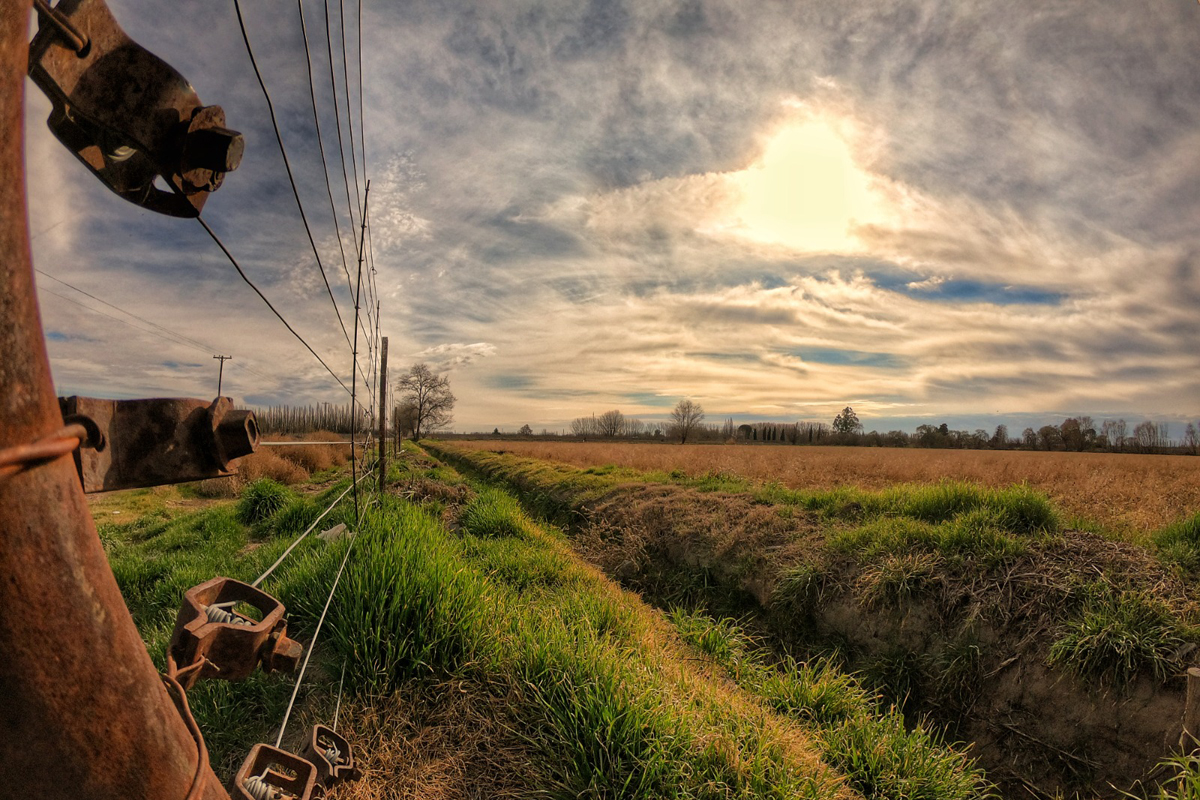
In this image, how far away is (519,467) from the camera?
69.5 ft

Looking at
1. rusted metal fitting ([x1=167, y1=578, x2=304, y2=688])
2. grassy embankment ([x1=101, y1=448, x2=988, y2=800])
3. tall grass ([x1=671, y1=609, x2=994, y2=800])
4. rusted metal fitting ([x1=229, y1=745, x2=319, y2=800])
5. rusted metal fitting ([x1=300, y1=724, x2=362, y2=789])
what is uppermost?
rusted metal fitting ([x1=167, y1=578, x2=304, y2=688])

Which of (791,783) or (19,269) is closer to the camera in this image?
(19,269)

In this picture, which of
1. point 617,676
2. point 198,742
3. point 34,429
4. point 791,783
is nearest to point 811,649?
point 791,783

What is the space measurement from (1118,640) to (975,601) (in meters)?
1.09

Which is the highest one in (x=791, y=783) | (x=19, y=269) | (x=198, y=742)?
(x=19, y=269)

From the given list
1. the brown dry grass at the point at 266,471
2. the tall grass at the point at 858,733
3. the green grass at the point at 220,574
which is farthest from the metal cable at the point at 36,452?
the brown dry grass at the point at 266,471

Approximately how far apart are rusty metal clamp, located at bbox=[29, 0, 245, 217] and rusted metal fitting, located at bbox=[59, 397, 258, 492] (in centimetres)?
44

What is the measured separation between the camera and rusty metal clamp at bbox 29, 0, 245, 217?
780 mm

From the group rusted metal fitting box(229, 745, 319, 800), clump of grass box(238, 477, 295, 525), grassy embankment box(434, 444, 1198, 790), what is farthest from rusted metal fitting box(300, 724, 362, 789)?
clump of grass box(238, 477, 295, 525)

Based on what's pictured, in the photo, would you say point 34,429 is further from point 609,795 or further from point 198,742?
point 609,795

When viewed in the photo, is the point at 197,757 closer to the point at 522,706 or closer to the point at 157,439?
the point at 157,439

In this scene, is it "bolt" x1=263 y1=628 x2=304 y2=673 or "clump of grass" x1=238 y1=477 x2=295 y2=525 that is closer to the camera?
"bolt" x1=263 y1=628 x2=304 y2=673

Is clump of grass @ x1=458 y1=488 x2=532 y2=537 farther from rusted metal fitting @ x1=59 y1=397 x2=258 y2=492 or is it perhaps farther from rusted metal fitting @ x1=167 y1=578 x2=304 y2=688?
rusted metal fitting @ x1=59 y1=397 x2=258 y2=492

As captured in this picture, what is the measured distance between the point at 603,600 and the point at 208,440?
4.69m
